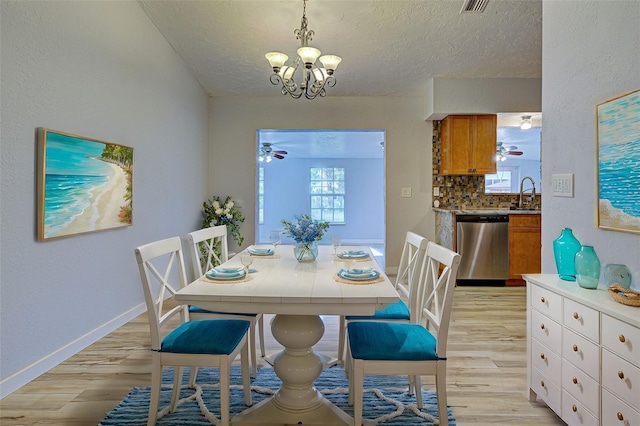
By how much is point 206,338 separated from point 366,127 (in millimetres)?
3998

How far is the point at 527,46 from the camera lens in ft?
12.3

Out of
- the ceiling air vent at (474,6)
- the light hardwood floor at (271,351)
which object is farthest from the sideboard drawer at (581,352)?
the ceiling air vent at (474,6)

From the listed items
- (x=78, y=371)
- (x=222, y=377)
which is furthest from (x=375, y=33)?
(x=78, y=371)

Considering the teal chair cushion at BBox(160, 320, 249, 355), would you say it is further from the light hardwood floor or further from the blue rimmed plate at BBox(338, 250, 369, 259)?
the blue rimmed plate at BBox(338, 250, 369, 259)

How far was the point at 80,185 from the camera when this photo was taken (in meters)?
2.50

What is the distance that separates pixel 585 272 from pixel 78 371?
284 centimetres

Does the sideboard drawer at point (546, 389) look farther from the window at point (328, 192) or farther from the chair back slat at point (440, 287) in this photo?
the window at point (328, 192)

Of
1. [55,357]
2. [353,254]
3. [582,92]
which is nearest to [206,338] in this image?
[353,254]

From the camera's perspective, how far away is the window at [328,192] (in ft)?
32.0

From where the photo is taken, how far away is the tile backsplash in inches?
199

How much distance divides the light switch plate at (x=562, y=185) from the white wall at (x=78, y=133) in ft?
9.85

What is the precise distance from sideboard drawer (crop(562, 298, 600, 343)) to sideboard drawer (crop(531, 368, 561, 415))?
343mm

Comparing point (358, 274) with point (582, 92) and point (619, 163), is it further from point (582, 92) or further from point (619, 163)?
point (582, 92)

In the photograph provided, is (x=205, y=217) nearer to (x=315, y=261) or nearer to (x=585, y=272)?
(x=315, y=261)
